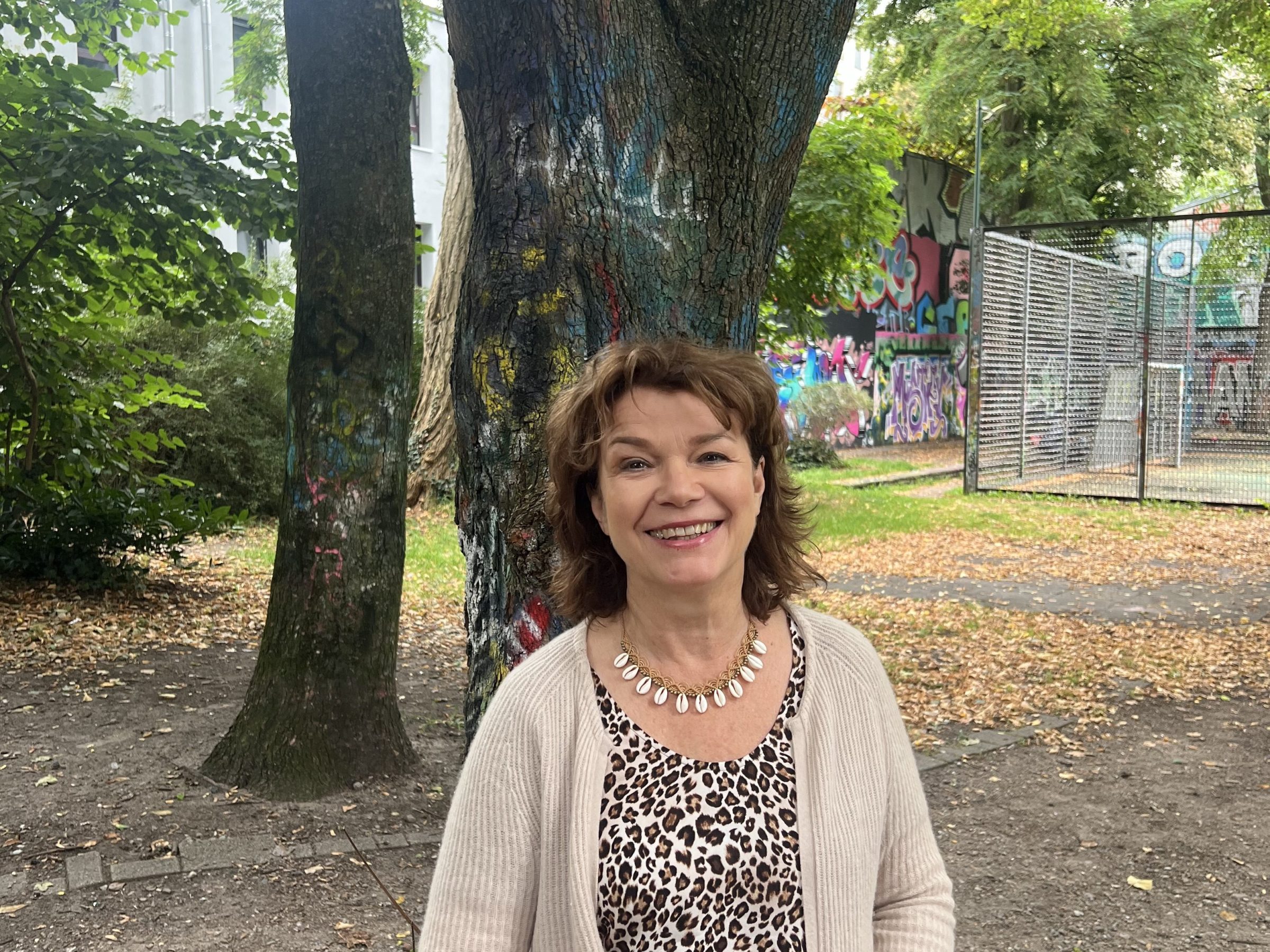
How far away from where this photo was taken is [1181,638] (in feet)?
28.9

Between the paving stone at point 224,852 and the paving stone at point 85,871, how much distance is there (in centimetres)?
27

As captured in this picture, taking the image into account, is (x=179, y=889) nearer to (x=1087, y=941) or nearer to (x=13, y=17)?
(x=1087, y=941)

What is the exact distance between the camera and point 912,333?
3394 centimetres

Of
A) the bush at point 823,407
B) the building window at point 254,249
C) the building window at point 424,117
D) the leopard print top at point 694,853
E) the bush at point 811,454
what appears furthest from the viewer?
the building window at point 424,117

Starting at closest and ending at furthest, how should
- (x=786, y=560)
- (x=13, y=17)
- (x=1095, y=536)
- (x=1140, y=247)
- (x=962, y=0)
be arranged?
(x=786, y=560) < (x=13, y=17) < (x=1095, y=536) < (x=962, y=0) < (x=1140, y=247)

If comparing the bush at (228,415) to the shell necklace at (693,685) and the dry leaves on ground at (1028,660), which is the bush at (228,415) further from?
the shell necklace at (693,685)

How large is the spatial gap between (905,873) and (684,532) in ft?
2.25

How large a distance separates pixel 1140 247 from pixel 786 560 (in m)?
23.8

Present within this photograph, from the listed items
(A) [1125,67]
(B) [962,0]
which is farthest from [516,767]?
(A) [1125,67]

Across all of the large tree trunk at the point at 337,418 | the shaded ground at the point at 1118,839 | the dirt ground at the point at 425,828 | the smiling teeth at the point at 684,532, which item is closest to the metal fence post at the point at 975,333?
the dirt ground at the point at 425,828

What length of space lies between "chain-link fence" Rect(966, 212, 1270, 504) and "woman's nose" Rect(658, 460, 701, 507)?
51.4 feet

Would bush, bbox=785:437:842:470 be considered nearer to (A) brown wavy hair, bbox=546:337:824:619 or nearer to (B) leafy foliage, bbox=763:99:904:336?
(B) leafy foliage, bbox=763:99:904:336

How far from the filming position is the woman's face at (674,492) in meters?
2.09

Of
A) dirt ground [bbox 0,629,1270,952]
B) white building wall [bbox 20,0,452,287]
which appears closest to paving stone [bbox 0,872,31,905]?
dirt ground [bbox 0,629,1270,952]
